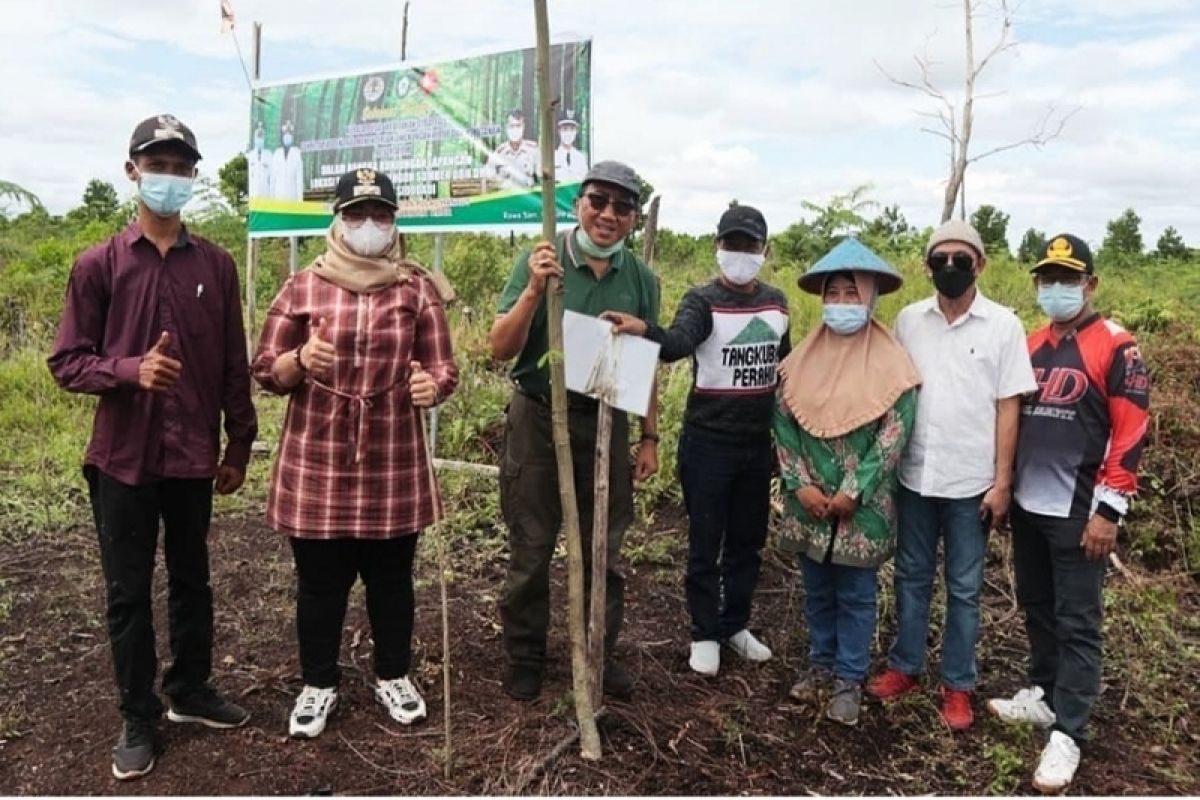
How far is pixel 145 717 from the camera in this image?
9.80 feet

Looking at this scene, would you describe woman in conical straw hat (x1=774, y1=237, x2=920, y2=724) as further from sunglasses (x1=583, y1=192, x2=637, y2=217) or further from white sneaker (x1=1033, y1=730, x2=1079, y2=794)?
sunglasses (x1=583, y1=192, x2=637, y2=217)

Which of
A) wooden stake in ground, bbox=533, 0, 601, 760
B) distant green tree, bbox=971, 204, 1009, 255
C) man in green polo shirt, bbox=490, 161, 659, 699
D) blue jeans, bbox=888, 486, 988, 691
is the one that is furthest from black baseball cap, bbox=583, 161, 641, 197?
distant green tree, bbox=971, 204, 1009, 255

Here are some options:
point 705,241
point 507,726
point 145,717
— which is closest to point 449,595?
point 507,726

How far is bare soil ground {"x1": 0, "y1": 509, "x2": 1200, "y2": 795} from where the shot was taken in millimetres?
2916

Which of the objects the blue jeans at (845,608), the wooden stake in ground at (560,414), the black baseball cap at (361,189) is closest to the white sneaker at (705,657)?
the blue jeans at (845,608)

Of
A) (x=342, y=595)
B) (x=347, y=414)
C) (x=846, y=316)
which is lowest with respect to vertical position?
(x=342, y=595)

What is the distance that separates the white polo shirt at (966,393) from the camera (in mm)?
3225

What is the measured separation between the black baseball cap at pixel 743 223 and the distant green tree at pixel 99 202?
17540mm

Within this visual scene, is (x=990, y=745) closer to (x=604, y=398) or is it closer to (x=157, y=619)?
(x=604, y=398)

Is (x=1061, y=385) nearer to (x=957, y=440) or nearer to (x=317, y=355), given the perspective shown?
(x=957, y=440)

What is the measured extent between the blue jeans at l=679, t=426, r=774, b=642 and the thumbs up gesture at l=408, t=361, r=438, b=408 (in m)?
1.18

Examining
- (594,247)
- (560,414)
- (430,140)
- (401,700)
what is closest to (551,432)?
(560,414)

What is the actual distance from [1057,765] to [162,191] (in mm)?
3393

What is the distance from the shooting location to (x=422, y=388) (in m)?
2.84
